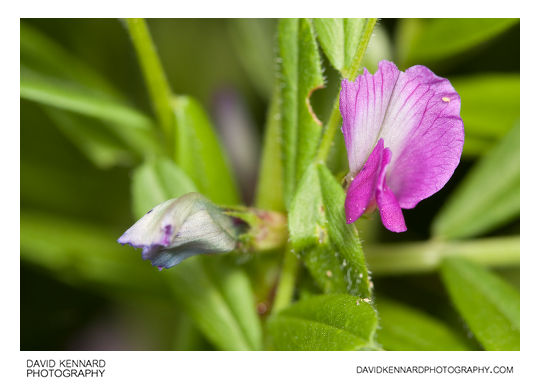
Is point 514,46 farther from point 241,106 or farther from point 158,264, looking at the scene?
point 158,264

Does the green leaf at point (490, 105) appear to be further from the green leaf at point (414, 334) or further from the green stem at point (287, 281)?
the green stem at point (287, 281)

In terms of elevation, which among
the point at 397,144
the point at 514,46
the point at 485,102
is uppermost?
the point at 514,46

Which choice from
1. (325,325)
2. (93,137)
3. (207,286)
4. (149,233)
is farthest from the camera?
(93,137)

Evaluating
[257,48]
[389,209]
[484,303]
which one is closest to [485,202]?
[484,303]

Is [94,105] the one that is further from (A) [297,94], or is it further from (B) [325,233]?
(B) [325,233]

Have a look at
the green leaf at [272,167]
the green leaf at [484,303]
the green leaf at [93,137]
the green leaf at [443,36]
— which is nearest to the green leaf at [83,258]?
the green leaf at [93,137]
